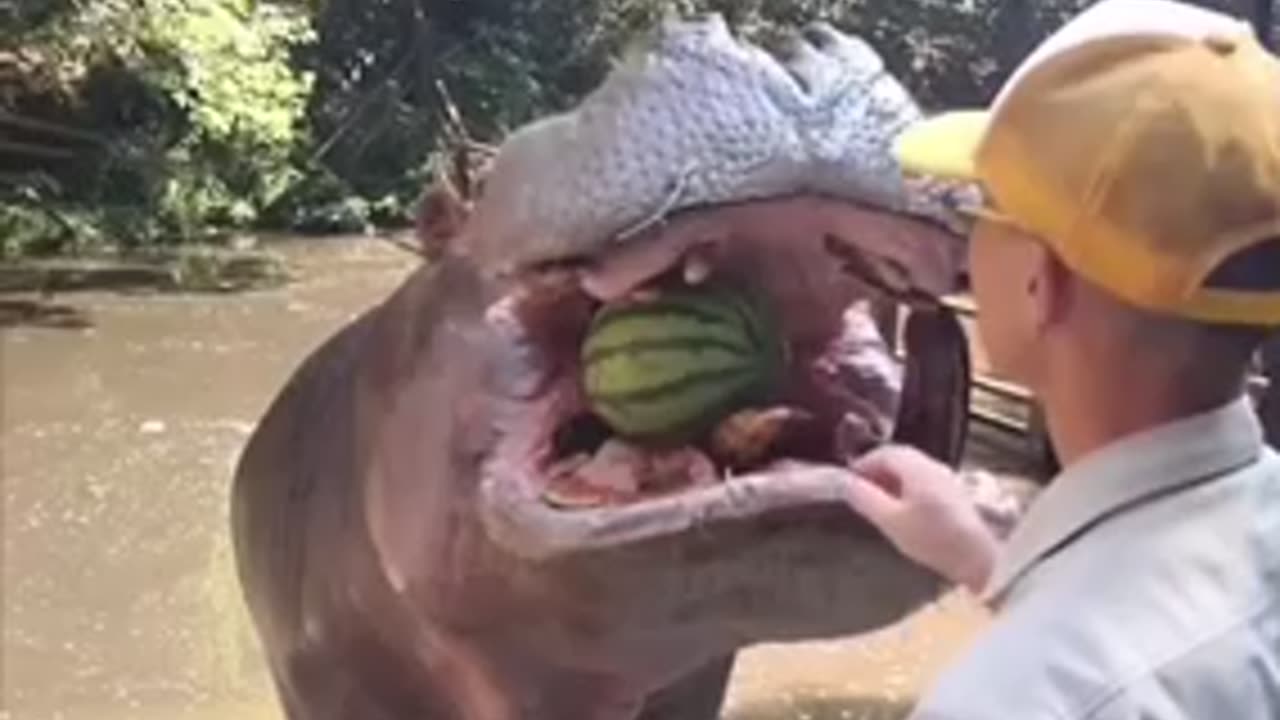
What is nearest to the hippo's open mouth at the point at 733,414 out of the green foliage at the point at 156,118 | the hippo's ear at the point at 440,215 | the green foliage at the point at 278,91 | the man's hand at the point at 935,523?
the hippo's ear at the point at 440,215

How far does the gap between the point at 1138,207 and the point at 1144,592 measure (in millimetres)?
163

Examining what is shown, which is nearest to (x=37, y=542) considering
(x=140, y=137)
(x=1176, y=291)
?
(x=1176, y=291)

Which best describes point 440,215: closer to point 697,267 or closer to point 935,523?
point 697,267

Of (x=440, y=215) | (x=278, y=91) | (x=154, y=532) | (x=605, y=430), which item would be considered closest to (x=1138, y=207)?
(x=605, y=430)

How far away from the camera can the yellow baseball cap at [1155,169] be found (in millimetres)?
1141

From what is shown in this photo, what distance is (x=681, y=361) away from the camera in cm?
198

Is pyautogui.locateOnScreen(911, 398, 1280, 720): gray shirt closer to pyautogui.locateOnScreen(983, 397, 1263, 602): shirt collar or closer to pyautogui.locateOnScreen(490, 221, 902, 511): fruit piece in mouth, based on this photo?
pyautogui.locateOnScreen(983, 397, 1263, 602): shirt collar

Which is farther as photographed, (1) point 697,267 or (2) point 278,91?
(2) point 278,91

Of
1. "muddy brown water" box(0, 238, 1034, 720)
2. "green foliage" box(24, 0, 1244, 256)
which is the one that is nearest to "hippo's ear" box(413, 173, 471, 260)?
"muddy brown water" box(0, 238, 1034, 720)

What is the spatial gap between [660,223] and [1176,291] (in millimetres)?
826

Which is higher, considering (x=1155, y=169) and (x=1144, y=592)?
(x=1155, y=169)

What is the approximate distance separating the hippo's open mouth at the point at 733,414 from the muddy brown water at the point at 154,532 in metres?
0.75

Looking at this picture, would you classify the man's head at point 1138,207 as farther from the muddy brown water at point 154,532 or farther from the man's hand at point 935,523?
Result: the muddy brown water at point 154,532

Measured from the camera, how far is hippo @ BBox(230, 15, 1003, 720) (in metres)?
1.90
